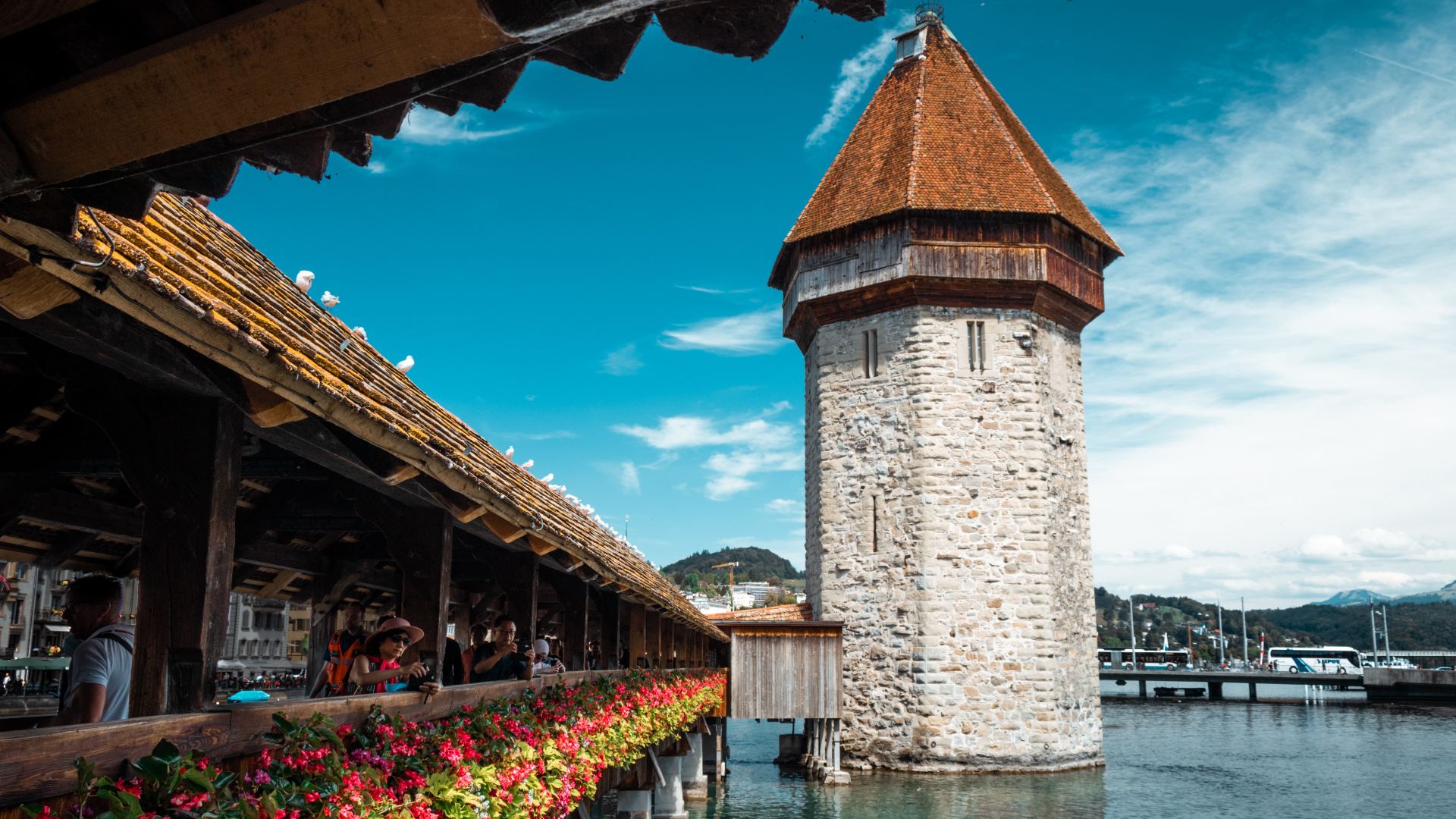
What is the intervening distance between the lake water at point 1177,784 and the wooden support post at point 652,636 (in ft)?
12.7

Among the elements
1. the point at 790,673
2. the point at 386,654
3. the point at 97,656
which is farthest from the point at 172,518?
the point at 790,673

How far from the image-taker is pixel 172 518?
3824mm

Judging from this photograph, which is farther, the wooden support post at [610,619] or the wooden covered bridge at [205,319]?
the wooden support post at [610,619]

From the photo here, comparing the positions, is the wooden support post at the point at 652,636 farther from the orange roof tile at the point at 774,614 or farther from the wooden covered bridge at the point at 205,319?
the wooden covered bridge at the point at 205,319

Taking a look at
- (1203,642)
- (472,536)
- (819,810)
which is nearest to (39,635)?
(819,810)

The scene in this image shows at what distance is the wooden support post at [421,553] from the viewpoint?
6258 millimetres

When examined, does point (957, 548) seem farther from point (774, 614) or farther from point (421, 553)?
point (421, 553)

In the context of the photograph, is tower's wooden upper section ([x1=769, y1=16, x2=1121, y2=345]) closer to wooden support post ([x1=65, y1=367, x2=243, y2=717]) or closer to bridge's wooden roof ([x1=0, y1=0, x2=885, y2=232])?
wooden support post ([x1=65, y1=367, x2=243, y2=717])

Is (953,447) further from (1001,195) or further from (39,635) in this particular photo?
(39,635)

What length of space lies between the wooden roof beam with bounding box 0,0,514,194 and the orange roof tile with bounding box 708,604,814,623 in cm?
2305

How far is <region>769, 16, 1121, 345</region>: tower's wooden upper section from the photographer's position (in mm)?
24000

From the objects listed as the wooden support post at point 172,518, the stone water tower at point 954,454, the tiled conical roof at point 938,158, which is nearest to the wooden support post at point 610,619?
the wooden support post at point 172,518

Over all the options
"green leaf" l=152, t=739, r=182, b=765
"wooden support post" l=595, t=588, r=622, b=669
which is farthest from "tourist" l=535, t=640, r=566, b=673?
"green leaf" l=152, t=739, r=182, b=765

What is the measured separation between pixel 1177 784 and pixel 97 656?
81.0ft
